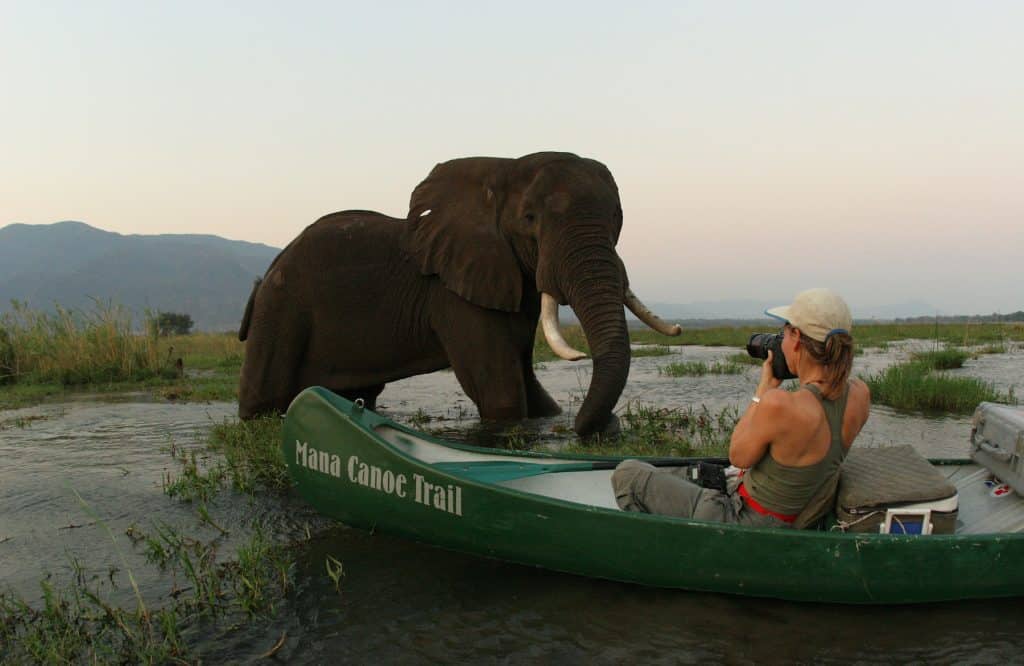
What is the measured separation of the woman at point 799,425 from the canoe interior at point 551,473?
3.43 ft

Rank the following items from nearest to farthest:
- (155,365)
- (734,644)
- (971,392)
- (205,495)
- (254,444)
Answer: (734,644), (205,495), (254,444), (971,392), (155,365)

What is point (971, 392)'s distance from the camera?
8.44 meters

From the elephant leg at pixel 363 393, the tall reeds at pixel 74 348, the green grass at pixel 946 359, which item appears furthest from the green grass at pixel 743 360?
the tall reeds at pixel 74 348

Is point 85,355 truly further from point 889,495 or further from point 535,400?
point 889,495

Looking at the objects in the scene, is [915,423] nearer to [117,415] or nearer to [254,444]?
[254,444]

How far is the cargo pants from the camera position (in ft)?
12.0

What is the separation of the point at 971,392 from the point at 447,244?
18.7 ft

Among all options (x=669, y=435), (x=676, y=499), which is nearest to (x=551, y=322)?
(x=669, y=435)

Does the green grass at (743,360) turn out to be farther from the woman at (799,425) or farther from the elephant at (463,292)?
the woman at (799,425)

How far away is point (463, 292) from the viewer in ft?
23.1

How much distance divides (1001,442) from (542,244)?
144 inches

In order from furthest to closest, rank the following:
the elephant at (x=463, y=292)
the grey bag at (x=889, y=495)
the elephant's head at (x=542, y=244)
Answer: the elephant at (x=463, y=292) < the elephant's head at (x=542, y=244) < the grey bag at (x=889, y=495)

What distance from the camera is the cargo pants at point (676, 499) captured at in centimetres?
365

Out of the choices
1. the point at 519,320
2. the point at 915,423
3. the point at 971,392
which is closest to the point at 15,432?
the point at 519,320
